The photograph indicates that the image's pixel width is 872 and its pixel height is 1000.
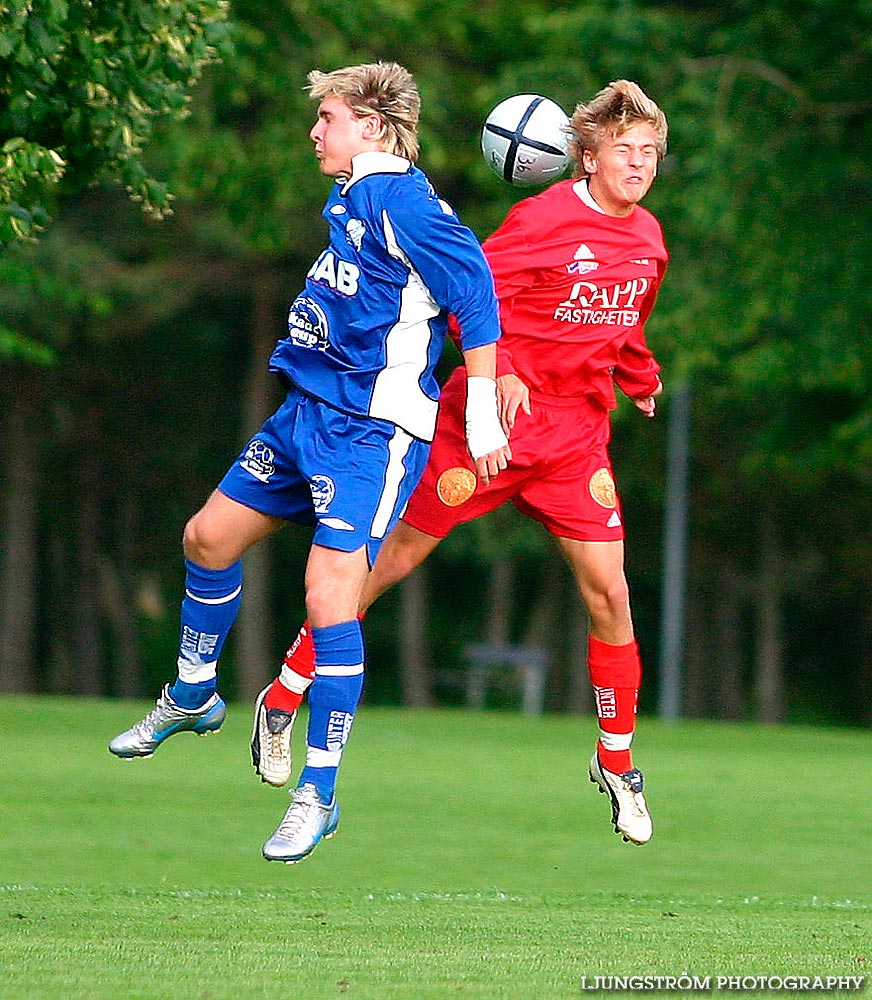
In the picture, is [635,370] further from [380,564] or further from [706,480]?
[706,480]

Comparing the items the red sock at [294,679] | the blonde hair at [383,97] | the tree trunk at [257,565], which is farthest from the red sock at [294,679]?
the tree trunk at [257,565]

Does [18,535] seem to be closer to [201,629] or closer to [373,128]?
[201,629]

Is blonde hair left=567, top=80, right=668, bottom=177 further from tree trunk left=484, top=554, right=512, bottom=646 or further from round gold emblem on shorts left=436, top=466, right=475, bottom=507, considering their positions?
tree trunk left=484, top=554, right=512, bottom=646

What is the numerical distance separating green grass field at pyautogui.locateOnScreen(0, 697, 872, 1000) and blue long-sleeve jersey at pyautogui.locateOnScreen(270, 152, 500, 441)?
Result: 1.90 meters

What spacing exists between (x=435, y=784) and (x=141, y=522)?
2359 centimetres

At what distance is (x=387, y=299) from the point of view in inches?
270

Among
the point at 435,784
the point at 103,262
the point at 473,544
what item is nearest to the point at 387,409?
the point at 435,784

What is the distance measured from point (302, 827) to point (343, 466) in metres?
1.24

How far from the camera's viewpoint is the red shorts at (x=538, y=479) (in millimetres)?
7520

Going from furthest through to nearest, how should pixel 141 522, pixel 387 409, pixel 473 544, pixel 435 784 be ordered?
pixel 141 522 < pixel 473 544 < pixel 435 784 < pixel 387 409

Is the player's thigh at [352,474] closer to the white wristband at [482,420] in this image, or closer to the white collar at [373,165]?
the white wristband at [482,420]

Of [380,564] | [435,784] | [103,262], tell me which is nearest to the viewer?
[380,564]

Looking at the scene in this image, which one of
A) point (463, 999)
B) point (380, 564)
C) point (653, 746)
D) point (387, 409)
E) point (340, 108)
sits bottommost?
point (653, 746)

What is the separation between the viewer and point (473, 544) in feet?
103
